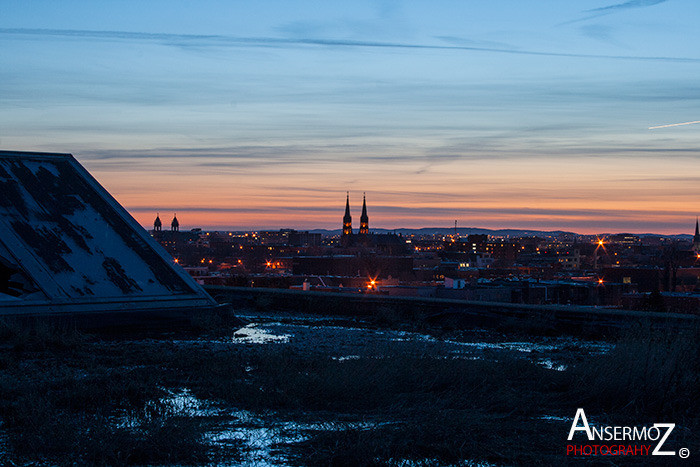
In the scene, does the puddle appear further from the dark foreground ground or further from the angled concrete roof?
the dark foreground ground

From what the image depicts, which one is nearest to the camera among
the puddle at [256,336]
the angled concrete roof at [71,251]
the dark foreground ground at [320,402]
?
the dark foreground ground at [320,402]

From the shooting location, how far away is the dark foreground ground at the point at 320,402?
14.4 ft

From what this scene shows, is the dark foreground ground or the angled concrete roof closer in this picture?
the dark foreground ground

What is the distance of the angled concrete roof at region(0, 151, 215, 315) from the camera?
940cm

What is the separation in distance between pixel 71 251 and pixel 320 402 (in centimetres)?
560

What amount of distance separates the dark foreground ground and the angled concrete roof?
1.04 m

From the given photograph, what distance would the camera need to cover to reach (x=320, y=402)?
18.4 feet

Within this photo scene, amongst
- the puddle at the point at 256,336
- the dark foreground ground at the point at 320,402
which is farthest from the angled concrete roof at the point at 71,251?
the dark foreground ground at the point at 320,402

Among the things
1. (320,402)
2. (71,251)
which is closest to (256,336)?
(71,251)

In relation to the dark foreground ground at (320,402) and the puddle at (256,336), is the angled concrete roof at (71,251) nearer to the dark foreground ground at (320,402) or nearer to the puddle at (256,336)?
the puddle at (256,336)

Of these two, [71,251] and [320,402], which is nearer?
[320,402]

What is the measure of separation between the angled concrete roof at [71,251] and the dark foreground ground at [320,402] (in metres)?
1.04

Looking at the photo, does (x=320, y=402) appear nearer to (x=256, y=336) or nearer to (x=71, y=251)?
(x=256, y=336)

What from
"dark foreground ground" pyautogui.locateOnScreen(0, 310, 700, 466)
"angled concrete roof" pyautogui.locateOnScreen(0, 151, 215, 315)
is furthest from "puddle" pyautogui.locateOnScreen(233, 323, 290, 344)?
"dark foreground ground" pyautogui.locateOnScreen(0, 310, 700, 466)
